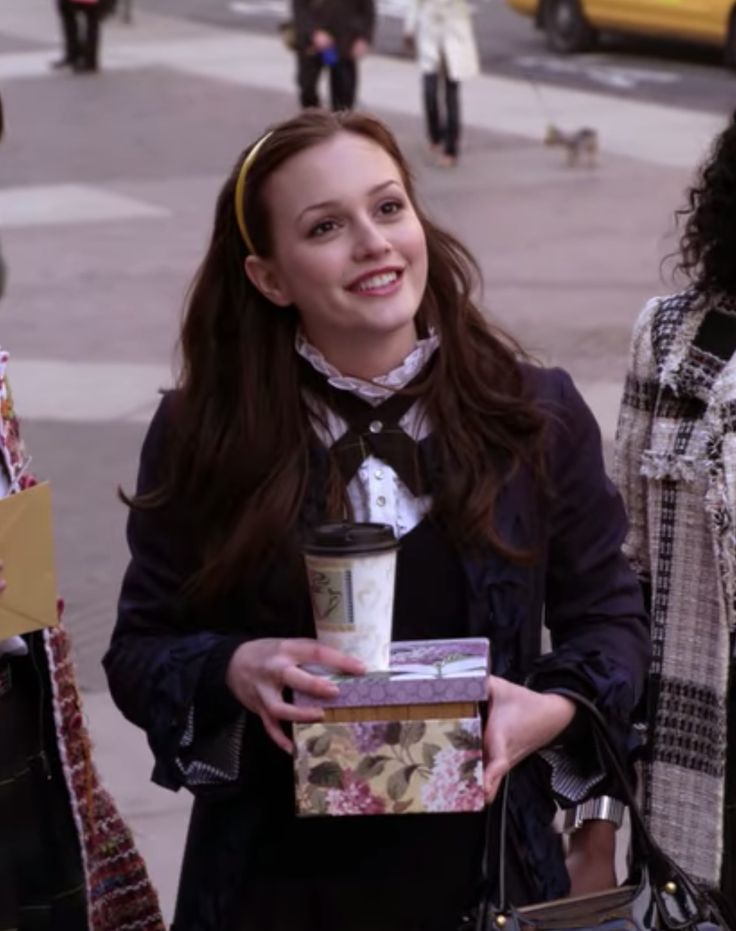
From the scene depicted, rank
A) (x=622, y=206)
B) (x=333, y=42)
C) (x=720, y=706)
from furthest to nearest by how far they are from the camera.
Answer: (x=333, y=42) → (x=622, y=206) → (x=720, y=706)

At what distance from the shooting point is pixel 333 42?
52.4 ft

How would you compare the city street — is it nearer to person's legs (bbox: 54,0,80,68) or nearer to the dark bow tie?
person's legs (bbox: 54,0,80,68)

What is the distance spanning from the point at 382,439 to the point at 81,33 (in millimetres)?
19331

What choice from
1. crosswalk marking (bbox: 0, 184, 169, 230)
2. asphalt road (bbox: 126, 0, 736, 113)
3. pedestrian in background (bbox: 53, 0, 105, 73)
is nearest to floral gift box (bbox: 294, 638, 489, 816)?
crosswalk marking (bbox: 0, 184, 169, 230)

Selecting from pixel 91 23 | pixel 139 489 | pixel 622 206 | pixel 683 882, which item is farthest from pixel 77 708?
pixel 91 23

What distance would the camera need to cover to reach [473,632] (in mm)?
2963

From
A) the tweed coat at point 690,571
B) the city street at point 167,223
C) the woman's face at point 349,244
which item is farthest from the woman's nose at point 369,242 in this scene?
the city street at point 167,223

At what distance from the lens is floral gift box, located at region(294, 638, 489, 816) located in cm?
268

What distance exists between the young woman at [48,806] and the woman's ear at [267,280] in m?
0.68

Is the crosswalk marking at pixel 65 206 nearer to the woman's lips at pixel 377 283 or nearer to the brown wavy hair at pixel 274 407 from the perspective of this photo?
the brown wavy hair at pixel 274 407

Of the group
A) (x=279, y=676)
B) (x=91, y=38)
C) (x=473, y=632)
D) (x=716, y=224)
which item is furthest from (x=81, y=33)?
(x=279, y=676)

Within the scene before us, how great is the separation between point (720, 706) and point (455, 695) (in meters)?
0.95

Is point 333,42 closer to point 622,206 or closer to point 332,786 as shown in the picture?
point 622,206

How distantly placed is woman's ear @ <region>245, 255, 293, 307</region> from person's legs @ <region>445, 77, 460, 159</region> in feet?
41.6
